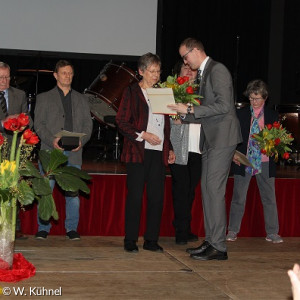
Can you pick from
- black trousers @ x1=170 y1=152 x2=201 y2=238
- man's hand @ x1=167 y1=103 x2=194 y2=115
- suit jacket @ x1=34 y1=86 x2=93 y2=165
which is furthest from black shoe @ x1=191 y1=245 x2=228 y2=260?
suit jacket @ x1=34 y1=86 x2=93 y2=165

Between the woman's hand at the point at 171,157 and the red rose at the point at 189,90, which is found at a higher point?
the red rose at the point at 189,90

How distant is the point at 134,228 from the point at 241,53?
7.88 meters

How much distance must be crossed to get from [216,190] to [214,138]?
39 centimetres

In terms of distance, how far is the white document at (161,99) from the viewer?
4363 millimetres

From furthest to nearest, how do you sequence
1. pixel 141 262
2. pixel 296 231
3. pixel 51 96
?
pixel 296 231 < pixel 51 96 < pixel 141 262

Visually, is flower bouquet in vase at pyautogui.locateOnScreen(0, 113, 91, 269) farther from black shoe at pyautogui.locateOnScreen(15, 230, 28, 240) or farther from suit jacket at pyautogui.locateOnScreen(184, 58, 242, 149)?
black shoe at pyautogui.locateOnScreen(15, 230, 28, 240)

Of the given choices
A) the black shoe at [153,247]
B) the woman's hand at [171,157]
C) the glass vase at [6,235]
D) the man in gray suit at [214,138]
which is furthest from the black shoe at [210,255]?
the glass vase at [6,235]

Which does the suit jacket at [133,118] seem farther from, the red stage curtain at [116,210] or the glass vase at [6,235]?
the glass vase at [6,235]

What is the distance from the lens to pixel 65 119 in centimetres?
522

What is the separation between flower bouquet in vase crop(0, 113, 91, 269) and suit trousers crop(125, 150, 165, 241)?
0.93 m

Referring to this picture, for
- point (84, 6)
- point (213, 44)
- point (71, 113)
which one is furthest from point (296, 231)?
point (213, 44)

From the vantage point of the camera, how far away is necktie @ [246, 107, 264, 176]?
5.52 meters

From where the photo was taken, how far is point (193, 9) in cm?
1148

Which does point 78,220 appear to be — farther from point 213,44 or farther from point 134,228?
point 213,44
